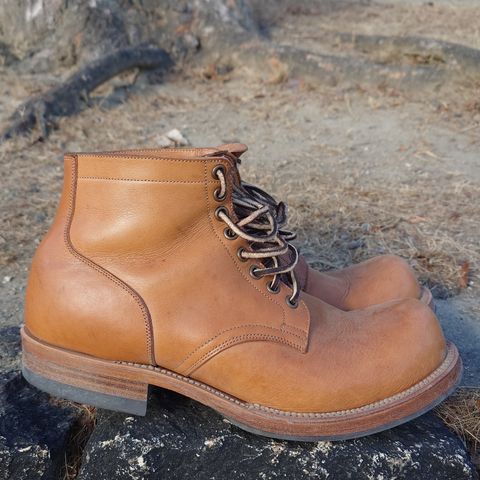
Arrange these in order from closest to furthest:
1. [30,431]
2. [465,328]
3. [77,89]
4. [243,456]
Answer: [243,456]
[30,431]
[465,328]
[77,89]

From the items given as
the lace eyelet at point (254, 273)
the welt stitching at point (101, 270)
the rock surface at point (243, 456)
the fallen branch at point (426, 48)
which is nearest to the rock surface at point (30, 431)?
the rock surface at point (243, 456)

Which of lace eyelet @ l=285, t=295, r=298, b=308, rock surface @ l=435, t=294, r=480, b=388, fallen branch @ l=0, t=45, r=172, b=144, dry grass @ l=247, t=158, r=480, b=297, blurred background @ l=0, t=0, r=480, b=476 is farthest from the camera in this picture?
fallen branch @ l=0, t=45, r=172, b=144

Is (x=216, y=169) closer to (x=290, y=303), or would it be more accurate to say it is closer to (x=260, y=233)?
(x=260, y=233)

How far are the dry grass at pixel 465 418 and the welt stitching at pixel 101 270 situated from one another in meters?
0.80

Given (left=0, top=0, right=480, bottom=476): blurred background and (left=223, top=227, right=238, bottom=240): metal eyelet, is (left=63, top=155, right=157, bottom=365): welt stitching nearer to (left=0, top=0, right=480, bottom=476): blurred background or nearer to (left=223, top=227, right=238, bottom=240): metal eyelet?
(left=223, top=227, right=238, bottom=240): metal eyelet

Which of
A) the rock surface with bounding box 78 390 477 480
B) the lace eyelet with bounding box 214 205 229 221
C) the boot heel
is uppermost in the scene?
the lace eyelet with bounding box 214 205 229 221

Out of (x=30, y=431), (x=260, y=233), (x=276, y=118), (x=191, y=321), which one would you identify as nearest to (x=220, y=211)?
(x=260, y=233)

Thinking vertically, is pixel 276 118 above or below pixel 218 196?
below

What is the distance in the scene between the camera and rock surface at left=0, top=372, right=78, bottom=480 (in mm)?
1488

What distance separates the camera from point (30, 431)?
1546 mm

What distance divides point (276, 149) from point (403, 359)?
2855mm

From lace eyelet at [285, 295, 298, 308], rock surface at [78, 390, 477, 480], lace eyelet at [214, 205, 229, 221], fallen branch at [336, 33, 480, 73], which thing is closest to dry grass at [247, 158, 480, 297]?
rock surface at [78, 390, 477, 480]

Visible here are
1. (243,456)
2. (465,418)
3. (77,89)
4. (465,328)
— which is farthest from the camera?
(77,89)

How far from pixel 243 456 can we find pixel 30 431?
524mm
